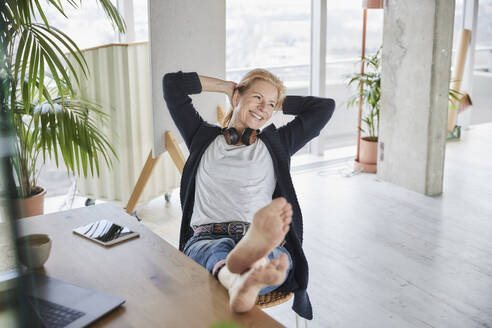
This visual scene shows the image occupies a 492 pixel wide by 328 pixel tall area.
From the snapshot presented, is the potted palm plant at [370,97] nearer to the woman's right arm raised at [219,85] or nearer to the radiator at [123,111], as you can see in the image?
the radiator at [123,111]

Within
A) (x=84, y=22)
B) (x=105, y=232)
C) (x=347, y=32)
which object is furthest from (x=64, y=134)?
(x=347, y=32)

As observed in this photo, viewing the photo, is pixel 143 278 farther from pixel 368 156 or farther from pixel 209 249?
pixel 368 156

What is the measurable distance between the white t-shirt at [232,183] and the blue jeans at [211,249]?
0.22ft

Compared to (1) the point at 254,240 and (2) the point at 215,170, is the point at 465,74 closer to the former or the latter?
(2) the point at 215,170

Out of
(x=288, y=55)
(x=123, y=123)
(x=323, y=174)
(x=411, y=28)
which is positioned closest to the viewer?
(x=123, y=123)

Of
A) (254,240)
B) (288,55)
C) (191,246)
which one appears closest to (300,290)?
(191,246)

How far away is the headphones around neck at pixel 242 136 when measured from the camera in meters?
1.73

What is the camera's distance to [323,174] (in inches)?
164

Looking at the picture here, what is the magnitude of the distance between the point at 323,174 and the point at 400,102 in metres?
0.85

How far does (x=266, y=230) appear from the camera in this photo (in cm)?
108

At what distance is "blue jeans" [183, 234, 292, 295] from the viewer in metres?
1.44

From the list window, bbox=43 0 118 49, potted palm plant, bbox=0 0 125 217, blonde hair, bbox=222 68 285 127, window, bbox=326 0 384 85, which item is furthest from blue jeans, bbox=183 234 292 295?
window, bbox=326 0 384 85

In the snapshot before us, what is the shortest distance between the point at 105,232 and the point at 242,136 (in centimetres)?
54

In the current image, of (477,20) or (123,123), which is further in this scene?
(477,20)
